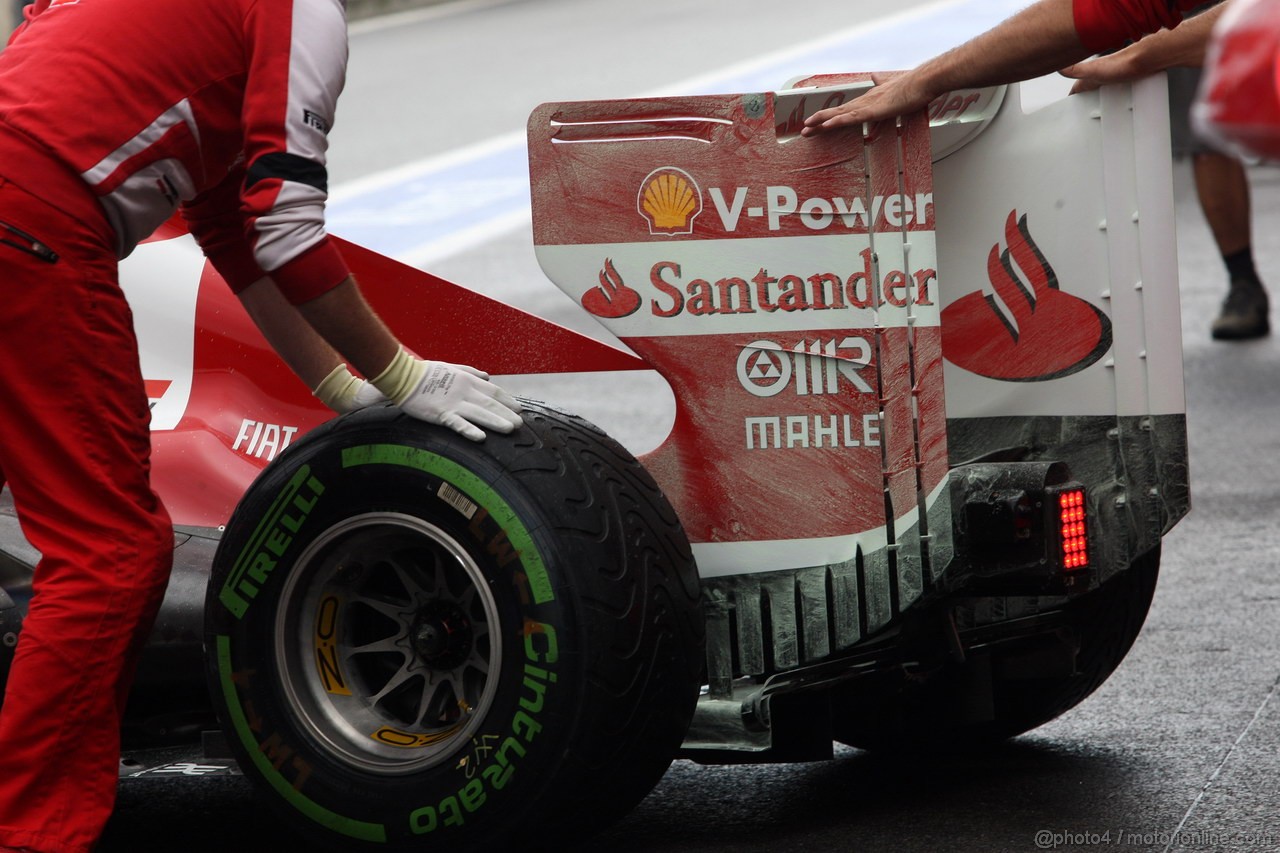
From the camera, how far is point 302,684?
3340mm

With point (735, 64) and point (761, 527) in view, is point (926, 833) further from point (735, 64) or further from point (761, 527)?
point (735, 64)

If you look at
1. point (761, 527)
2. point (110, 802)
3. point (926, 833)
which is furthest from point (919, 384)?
point (110, 802)

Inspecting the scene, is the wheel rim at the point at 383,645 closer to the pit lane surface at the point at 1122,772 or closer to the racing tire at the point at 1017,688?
the pit lane surface at the point at 1122,772

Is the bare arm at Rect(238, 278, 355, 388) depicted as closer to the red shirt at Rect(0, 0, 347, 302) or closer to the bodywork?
the bodywork

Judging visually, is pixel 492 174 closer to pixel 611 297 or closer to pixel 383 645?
pixel 611 297

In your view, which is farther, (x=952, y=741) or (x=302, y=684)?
(x=952, y=741)

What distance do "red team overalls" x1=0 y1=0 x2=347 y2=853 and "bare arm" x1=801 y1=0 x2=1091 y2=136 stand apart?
2.92 ft

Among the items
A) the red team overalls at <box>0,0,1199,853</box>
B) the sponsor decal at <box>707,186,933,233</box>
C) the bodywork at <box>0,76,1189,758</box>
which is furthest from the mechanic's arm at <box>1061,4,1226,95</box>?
the sponsor decal at <box>707,186,933,233</box>

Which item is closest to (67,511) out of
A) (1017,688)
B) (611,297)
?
(611,297)

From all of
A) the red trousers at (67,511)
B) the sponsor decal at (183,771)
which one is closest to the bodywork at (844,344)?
the sponsor decal at (183,771)

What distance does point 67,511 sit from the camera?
10.5 ft

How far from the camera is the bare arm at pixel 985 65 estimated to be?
127 inches

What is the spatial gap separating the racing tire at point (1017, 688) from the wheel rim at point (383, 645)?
85 centimetres

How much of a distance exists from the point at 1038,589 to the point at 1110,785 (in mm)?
649
